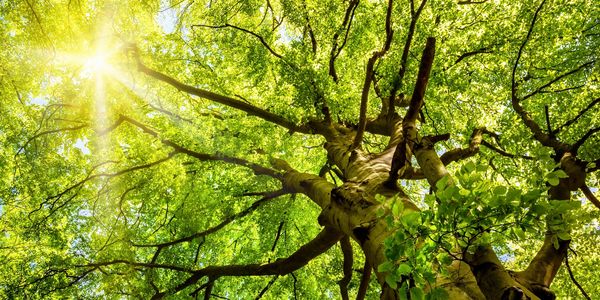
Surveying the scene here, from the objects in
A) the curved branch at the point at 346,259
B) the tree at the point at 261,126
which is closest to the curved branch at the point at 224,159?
the tree at the point at 261,126

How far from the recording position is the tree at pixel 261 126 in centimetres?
508

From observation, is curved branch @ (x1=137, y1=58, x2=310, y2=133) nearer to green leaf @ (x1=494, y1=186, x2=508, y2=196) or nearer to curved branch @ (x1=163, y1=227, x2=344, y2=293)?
curved branch @ (x1=163, y1=227, x2=344, y2=293)

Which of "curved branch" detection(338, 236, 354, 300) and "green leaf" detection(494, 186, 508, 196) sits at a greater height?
"curved branch" detection(338, 236, 354, 300)

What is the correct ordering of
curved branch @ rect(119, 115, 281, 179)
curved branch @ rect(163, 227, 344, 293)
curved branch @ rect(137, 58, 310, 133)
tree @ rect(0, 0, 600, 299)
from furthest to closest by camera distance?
curved branch @ rect(119, 115, 281, 179) < curved branch @ rect(137, 58, 310, 133) < tree @ rect(0, 0, 600, 299) < curved branch @ rect(163, 227, 344, 293)

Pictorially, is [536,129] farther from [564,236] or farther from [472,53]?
[564,236]

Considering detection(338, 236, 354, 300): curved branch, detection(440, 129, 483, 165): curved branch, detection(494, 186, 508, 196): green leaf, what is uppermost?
detection(440, 129, 483, 165): curved branch

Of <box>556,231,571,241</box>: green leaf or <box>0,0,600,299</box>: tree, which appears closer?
<box>556,231,571,241</box>: green leaf

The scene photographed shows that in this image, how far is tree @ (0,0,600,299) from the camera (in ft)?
16.7

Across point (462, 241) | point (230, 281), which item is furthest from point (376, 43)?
point (462, 241)

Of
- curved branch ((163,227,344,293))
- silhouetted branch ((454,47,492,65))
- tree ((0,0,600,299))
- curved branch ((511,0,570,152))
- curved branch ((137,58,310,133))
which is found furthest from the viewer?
silhouetted branch ((454,47,492,65))

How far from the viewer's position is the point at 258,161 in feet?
22.0

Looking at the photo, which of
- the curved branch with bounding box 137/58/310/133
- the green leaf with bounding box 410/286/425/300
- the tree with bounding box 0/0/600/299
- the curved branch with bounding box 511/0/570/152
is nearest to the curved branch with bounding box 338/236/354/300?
the tree with bounding box 0/0/600/299

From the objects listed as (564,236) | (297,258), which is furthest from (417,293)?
(297,258)

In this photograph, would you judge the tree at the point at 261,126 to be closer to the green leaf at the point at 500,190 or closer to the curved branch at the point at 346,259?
the curved branch at the point at 346,259
